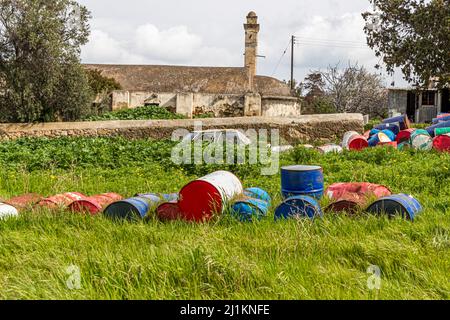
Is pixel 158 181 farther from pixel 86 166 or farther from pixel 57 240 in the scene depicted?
pixel 57 240

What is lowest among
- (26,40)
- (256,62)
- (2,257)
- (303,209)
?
(2,257)

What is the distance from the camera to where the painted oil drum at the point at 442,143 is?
9.58m

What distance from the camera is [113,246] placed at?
3582 mm

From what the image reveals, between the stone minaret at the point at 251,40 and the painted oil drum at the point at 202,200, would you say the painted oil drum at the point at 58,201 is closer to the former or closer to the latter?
the painted oil drum at the point at 202,200

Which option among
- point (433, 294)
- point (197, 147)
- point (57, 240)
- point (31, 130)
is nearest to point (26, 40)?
point (31, 130)

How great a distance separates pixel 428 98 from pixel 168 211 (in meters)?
32.3

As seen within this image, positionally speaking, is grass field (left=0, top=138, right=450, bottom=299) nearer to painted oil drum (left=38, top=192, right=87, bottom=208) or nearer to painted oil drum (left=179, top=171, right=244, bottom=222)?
painted oil drum (left=179, top=171, right=244, bottom=222)

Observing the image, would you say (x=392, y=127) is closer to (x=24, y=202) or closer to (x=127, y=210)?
(x=127, y=210)

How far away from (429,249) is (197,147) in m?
6.65

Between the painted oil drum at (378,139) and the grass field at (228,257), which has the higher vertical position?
the painted oil drum at (378,139)

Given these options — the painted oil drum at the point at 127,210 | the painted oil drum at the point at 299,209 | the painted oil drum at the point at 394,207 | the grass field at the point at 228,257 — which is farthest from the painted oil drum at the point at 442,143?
the painted oil drum at the point at 127,210

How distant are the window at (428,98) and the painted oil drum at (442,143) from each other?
24.7 meters

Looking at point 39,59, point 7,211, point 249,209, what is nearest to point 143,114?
point 39,59

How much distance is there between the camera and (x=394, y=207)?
424cm
